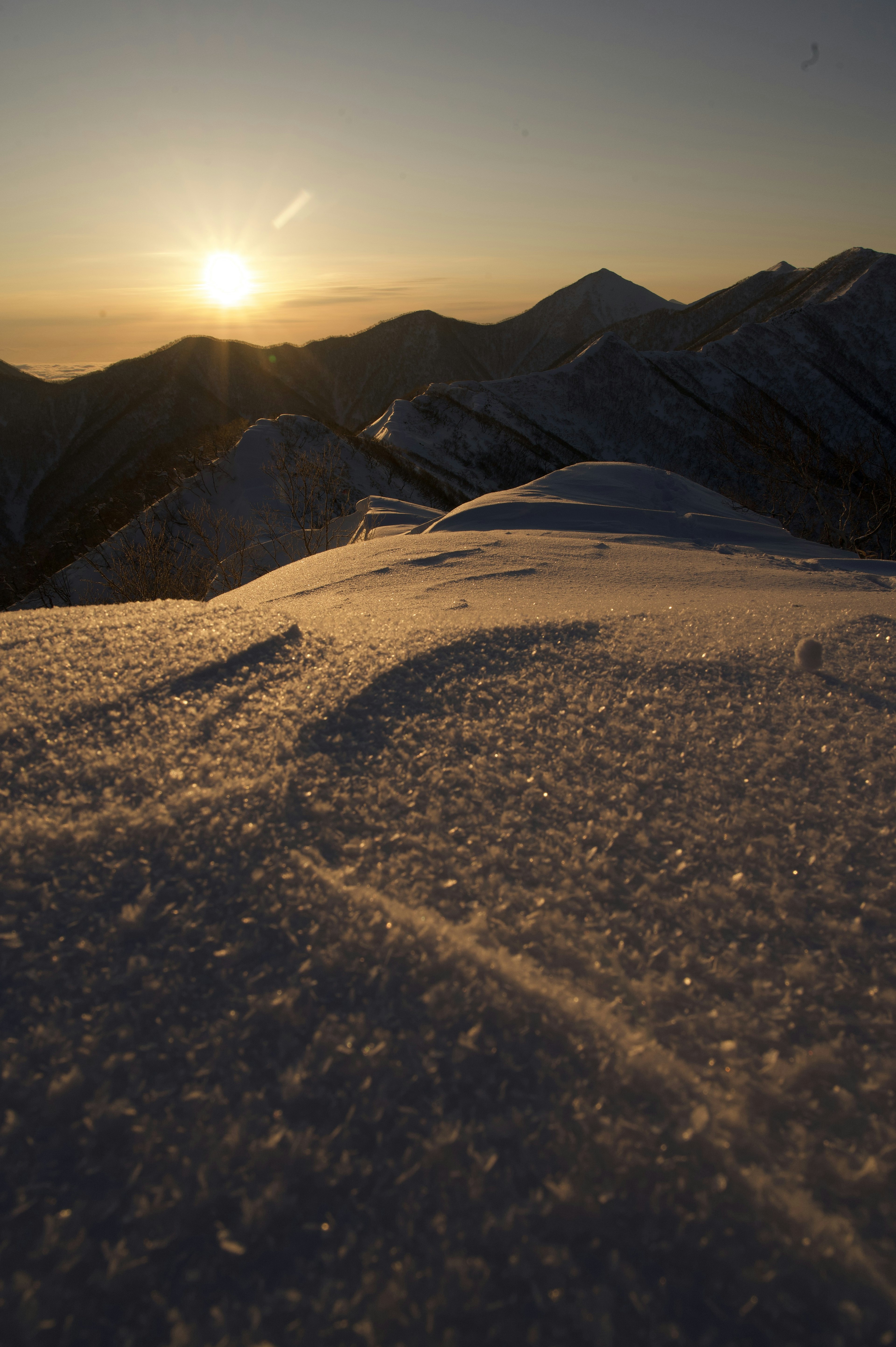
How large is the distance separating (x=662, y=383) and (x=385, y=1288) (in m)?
52.3

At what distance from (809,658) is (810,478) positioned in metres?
21.3

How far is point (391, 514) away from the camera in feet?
38.0

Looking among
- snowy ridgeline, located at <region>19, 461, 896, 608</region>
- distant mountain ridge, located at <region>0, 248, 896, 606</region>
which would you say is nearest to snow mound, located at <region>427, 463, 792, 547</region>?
snowy ridgeline, located at <region>19, 461, 896, 608</region>

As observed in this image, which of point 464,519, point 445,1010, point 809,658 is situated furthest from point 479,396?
point 445,1010

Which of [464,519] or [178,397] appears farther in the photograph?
[178,397]

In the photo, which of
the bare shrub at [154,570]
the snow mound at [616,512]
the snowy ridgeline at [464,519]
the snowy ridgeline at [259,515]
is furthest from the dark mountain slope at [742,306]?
the snow mound at [616,512]

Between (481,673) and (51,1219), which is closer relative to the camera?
(51,1219)

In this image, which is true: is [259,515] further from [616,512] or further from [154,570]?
[616,512]

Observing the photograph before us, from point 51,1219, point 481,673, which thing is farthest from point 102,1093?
point 481,673

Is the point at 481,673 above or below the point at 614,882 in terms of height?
above

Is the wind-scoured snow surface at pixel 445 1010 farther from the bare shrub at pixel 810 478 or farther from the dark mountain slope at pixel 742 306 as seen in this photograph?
the dark mountain slope at pixel 742 306

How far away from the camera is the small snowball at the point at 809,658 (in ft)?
6.44

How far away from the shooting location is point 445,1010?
2.97ft

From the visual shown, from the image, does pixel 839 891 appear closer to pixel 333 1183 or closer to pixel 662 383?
pixel 333 1183
